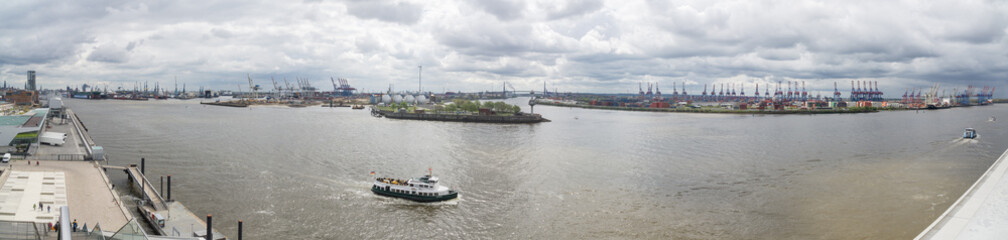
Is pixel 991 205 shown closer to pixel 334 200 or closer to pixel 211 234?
pixel 334 200

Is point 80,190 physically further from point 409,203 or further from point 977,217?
point 977,217

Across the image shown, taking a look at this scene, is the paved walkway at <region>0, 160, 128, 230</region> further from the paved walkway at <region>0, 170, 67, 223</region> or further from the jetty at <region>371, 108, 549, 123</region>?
the jetty at <region>371, 108, 549, 123</region>

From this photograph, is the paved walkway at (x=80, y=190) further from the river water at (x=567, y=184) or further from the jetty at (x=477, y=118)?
the jetty at (x=477, y=118)

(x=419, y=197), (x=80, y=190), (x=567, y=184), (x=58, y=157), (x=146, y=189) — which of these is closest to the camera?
(x=80, y=190)

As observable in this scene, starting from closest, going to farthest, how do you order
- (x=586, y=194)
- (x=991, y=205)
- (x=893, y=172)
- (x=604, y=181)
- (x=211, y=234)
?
(x=211, y=234) < (x=991, y=205) < (x=586, y=194) < (x=604, y=181) < (x=893, y=172)

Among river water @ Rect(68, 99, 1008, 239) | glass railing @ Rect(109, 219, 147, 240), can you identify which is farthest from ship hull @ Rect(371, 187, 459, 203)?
glass railing @ Rect(109, 219, 147, 240)

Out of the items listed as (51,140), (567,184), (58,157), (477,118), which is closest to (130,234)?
(567,184)

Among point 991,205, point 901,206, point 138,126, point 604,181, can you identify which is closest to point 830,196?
point 901,206

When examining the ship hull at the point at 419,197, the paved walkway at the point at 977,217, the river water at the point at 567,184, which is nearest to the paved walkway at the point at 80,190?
the river water at the point at 567,184
